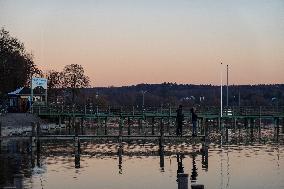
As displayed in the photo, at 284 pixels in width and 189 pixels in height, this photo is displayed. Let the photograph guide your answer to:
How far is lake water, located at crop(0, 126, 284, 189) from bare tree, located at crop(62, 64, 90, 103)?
79.4 metres

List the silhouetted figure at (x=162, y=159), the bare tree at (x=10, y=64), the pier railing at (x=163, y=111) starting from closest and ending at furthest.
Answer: the silhouetted figure at (x=162, y=159)
the pier railing at (x=163, y=111)
the bare tree at (x=10, y=64)

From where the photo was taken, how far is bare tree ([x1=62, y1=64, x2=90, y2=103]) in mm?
129375

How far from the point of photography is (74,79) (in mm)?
130000

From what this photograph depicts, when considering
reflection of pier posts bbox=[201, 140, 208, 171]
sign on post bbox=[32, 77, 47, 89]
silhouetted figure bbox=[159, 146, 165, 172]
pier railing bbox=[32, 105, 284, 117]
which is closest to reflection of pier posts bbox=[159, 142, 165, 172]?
silhouetted figure bbox=[159, 146, 165, 172]

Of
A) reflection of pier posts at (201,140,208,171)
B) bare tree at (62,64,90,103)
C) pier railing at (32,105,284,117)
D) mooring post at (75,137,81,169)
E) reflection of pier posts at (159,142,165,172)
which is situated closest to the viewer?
reflection of pier posts at (159,142,165,172)

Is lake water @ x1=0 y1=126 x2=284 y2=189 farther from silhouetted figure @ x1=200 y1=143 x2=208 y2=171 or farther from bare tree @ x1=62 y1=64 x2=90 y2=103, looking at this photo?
bare tree @ x1=62 y1=64 x2=90 y2=103

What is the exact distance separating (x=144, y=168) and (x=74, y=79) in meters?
96.8

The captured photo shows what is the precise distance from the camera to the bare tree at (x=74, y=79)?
12938 cm

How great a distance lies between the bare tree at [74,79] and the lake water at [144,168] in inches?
3127

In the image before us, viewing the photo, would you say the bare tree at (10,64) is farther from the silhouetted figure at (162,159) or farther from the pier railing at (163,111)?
the silhouetted figure at (162,159)

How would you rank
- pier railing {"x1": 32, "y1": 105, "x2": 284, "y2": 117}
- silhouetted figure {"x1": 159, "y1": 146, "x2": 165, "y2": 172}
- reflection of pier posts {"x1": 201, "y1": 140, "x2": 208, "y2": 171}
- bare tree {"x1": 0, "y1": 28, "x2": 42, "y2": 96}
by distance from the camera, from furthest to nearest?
1. bare tree {"x1": 0, "y1": 28, "x2": 42, "y2": 96}
2. pier railing {"x1": 32, "y1": 105, "x2": 284, "y2": 117}
3. reflection of pier posts {"x1": 201, "y1": 140, "x2": 208, "y2": 171}
4. silhouetted figure {"x1": 159, "y1": 146, "x2": 165, "y2": 172}

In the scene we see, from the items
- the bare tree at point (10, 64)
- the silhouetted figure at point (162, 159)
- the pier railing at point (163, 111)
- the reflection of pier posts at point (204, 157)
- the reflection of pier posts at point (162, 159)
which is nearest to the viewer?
the silhouetted figure at point (162, 159)

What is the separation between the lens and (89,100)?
14650 centimetres

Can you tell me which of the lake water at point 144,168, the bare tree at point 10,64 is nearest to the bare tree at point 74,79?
the bare tree at point 10,64
